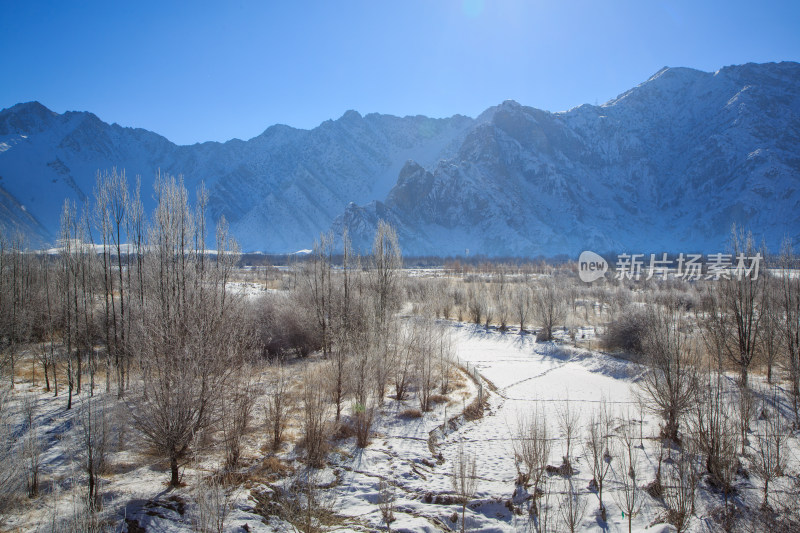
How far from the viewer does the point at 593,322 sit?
33344 millimetres

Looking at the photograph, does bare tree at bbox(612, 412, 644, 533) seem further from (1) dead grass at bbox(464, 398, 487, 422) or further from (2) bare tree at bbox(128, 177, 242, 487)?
(2) bare tree at bbox(128, 177, 242, 487)

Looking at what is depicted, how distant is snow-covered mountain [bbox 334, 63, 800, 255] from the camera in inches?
5881

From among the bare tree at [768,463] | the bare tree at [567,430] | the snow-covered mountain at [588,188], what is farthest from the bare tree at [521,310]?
the snow-covered mountain at [588,188]

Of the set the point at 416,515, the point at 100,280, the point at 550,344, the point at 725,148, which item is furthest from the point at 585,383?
the point at 725,148

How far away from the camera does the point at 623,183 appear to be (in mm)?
183500

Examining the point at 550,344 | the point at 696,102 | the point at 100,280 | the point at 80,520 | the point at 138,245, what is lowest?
the point at 550,344

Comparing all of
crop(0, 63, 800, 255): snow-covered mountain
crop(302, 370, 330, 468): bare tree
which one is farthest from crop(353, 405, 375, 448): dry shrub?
crop(0, 63, 800, 255): snow-covered mountain

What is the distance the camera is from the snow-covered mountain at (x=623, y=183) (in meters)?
149

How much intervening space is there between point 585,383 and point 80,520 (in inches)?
665

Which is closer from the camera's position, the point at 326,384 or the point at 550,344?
the point at 326,384

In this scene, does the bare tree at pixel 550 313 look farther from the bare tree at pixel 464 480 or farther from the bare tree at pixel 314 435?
the bare tree at pixel 314 435

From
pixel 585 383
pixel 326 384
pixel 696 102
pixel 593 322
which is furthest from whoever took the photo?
pixel 696 102

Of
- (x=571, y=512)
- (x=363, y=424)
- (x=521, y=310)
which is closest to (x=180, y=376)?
(x=363, y=424)

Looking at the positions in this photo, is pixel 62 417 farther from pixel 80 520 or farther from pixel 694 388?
pixel 694 388
